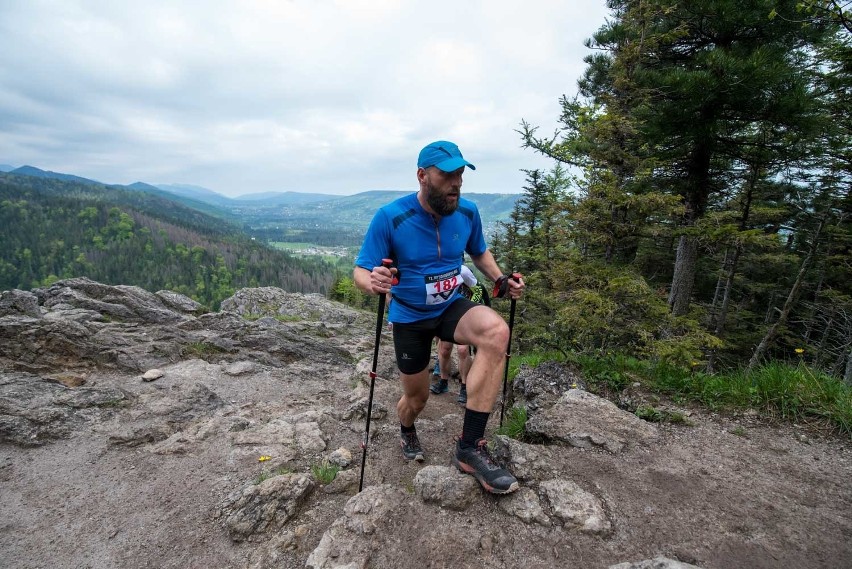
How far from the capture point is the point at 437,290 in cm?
362

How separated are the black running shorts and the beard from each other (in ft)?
3.09

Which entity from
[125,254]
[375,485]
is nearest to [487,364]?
[375,485]

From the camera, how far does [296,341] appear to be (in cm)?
977

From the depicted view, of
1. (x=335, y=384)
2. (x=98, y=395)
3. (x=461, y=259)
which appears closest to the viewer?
(x=461, y=259)

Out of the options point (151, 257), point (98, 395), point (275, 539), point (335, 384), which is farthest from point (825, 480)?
point (151, 257)

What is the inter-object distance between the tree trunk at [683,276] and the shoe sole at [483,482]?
8.70 meters

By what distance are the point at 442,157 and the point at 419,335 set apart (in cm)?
170

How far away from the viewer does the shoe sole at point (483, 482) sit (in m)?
3.13

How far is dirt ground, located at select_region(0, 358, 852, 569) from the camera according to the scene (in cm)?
270

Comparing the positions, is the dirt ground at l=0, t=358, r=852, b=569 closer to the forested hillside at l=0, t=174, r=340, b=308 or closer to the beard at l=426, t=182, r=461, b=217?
the beard at l=426, t=182, r=461, b=217

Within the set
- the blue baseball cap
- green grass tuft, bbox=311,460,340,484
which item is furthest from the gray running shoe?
the blue baseball cap

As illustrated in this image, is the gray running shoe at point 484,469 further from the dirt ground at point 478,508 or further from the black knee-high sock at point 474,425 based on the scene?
the dirt ground at point 478,508

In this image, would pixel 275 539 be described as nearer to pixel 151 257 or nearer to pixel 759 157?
pixel 759 157

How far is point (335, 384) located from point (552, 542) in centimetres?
559
